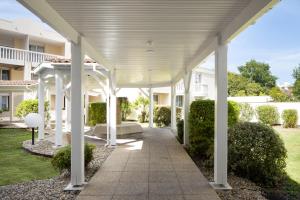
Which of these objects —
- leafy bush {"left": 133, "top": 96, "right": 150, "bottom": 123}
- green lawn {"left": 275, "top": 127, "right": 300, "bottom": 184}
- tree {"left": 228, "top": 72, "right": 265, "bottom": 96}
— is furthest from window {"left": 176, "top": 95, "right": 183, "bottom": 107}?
tree {"left": 228, "top": 72, "right": 265, "bottom": 96}

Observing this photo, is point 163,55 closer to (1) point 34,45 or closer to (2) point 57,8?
(2) point 57,8

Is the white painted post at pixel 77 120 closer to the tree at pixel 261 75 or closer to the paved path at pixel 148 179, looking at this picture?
the paved path at pixel 148 179

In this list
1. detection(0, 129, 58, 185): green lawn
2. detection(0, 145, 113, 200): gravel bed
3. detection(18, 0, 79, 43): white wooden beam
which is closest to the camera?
detection(18, 0, 79, 43): white wooden beam

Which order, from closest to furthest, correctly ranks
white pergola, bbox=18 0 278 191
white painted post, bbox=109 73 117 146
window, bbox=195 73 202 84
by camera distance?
white pergola, bbox=18 0 278 191 → white painted post, bbox=109 73 117 146 → window, bbox=195 73 202 84

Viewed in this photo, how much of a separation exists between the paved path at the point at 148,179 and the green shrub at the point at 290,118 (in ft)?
47.4

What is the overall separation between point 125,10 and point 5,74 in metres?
26.5

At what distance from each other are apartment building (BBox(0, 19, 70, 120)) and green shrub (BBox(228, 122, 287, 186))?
20237mm

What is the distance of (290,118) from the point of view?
2245 cm

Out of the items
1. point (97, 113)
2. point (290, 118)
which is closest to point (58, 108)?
point (97, 113)

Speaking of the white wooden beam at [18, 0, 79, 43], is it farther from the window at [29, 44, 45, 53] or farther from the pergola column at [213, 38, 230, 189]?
the window at [29, 44, 45, 53]

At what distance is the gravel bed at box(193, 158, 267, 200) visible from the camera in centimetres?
600

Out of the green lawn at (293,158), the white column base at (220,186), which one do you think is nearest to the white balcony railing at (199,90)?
the green lawn at (293,158)

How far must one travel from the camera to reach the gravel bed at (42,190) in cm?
609

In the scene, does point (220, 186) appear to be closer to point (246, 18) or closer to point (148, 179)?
point (148, 179)
